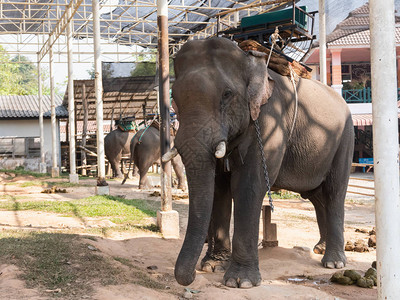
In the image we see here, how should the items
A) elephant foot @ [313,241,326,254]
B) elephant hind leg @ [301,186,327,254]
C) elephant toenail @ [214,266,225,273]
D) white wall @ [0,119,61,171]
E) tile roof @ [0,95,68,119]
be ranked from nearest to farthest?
elephant toenail @ [214,266,225,273]
elephant hind leg @ [301,186,327,254]
elephant foot @ [313,241,326,254]
tile roof @ [0,95,68,119]
white wall @ [0,119,61,171]

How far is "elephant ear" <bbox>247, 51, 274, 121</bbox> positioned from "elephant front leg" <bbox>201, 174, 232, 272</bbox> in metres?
1.06

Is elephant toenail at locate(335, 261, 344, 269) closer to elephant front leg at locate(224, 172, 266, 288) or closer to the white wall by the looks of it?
elephant front leg at locate(224, 172, 266, 288)

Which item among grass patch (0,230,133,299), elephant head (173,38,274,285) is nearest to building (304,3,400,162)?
elephant head (173,38,274,285)

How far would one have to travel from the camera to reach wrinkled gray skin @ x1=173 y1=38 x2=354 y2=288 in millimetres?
4715

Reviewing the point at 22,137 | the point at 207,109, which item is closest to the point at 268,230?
the point at 207,109

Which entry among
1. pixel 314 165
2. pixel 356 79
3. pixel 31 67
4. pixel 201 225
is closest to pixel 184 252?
pixel 201 225

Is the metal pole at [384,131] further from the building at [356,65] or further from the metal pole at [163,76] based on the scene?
the building at [356,65]

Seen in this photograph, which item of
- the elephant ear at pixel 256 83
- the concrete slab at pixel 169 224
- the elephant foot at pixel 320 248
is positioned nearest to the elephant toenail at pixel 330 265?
the elephant foot at pixel 320 248

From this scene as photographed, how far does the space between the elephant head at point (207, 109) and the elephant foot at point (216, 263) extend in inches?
55.3

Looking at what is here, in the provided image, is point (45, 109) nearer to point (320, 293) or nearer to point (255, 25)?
point (255, 25)

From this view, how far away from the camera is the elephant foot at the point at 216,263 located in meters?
5.91

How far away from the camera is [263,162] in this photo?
5.33 m

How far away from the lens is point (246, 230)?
525 cm

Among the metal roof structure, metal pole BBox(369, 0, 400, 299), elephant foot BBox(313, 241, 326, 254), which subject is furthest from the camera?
the metal roof structure
